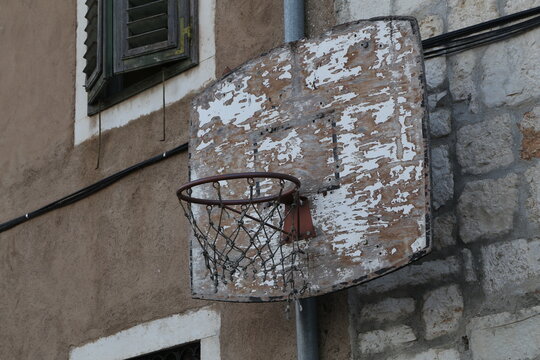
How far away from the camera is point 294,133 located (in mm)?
5645

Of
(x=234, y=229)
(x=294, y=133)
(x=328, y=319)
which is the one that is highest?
(x=294, y=133)

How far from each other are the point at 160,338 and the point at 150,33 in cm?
176

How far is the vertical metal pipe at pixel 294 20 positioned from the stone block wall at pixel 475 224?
0.79m

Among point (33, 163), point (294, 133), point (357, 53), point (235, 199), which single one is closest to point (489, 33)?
point (357, 53)

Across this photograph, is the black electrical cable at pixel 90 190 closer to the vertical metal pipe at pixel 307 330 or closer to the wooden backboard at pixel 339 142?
the wooden backboard at pixel 339 142

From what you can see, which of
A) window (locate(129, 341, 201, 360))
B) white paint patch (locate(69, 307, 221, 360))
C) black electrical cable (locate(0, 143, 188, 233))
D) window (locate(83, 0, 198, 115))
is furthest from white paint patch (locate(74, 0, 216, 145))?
window (locate(129, 341, 201, 360))

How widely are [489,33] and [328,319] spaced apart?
1.49 m

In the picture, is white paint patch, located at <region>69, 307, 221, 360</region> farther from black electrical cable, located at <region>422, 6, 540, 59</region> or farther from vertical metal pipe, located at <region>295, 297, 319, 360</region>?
black electrical cable, located at <region>422, 6, 540, 59</region>

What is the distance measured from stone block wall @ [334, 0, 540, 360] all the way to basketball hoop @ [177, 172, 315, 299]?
43cm

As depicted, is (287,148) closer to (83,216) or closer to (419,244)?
(419,244)

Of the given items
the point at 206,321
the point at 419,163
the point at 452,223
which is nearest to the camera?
the point at 419,163

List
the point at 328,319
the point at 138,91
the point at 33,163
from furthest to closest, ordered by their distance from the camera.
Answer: the point at 33,163, the point at 138,91, the point at 328,319

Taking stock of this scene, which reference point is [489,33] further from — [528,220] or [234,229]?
[234,229]

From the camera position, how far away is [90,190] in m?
7.47
